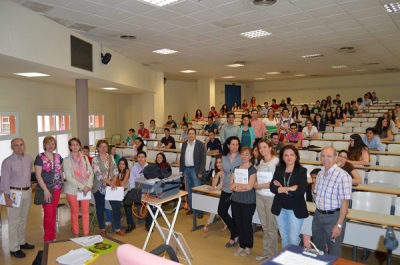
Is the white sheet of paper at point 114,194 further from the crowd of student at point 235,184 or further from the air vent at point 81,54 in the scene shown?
the air vent at point 81,54

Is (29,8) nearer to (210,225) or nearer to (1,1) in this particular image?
(1,1)

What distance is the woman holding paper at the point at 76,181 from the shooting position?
4.47 metres

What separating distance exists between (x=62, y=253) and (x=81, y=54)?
214 inches

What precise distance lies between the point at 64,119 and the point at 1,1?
6.86 meters

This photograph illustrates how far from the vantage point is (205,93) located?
1670 centimetres


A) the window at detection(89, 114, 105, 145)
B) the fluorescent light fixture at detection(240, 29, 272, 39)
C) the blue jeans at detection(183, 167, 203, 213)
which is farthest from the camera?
the window at detection(89, 114, 105, 145)

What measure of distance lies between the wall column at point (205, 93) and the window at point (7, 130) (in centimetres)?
994

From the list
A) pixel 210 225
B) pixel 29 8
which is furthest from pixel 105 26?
pixel 210 225

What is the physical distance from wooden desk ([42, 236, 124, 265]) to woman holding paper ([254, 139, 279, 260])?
192 centimetres

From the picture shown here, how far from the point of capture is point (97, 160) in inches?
191

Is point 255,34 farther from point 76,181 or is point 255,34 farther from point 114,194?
point 76,181

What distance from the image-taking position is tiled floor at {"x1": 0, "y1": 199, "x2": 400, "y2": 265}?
4051 mm

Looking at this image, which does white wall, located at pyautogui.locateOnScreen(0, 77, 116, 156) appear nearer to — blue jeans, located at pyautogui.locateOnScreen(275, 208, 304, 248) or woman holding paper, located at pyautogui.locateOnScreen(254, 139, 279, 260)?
woman holding paper, located at pyautogui.locateOnScreen(254, 139, 279, 260)

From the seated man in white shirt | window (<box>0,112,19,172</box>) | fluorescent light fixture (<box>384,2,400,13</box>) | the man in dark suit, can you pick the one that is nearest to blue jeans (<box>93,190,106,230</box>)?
the man in dark suit
